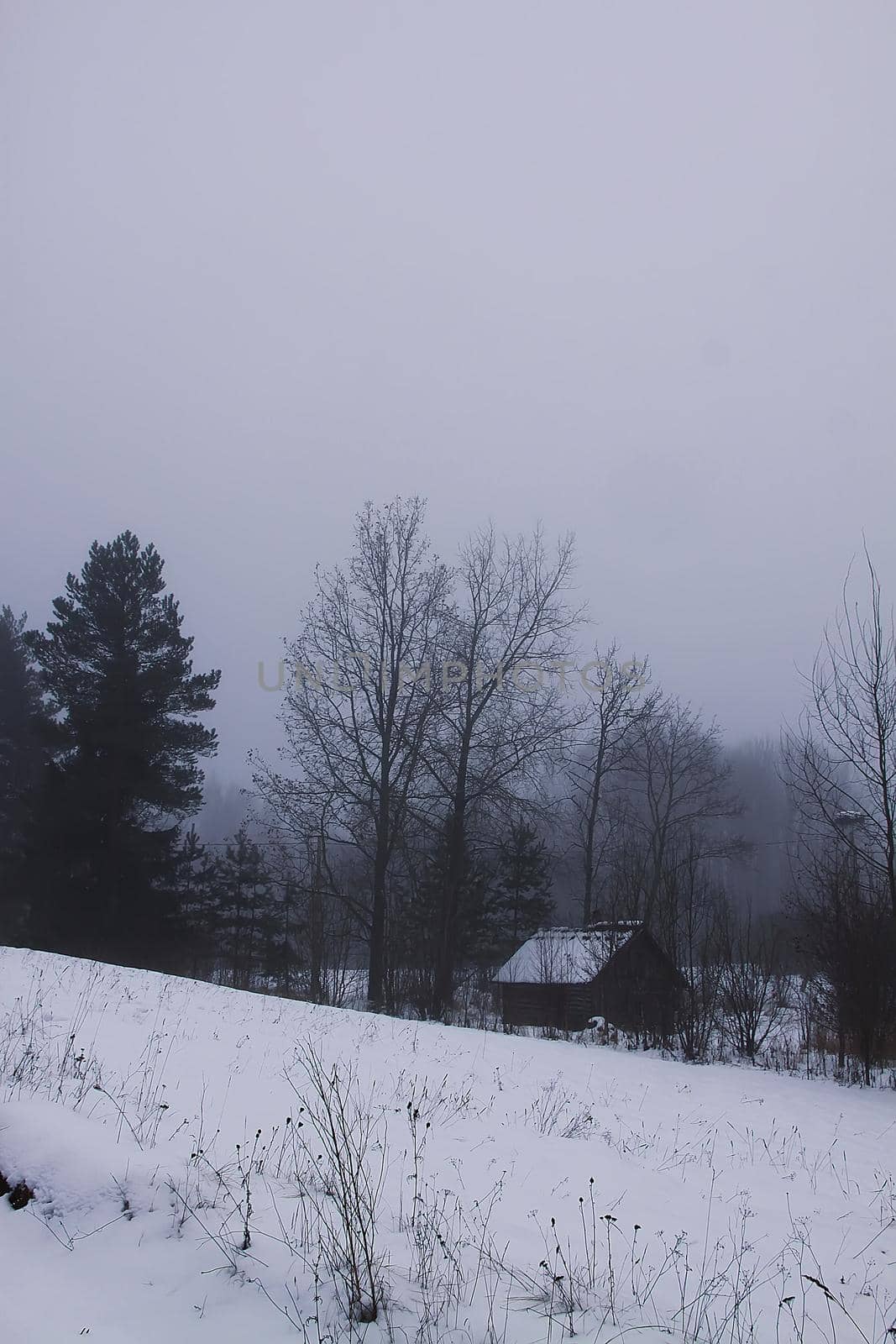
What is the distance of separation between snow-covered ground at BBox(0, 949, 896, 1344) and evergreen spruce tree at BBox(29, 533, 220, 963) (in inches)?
649

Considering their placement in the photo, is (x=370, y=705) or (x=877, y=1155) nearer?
(x=877, y=1155)

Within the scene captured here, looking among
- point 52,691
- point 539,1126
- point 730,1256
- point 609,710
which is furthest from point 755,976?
point 52,691

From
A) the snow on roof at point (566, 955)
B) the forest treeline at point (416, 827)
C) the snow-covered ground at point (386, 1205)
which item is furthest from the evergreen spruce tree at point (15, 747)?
the snow-covered ground at point (386, 1205)

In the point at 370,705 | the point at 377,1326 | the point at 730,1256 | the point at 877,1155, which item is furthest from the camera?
the point at 370,705

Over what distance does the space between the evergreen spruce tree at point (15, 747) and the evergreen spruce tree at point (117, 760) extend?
1.62 metres

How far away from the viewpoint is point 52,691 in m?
27.9

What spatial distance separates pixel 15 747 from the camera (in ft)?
113

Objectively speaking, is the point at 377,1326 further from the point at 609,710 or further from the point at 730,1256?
the point at 609,710

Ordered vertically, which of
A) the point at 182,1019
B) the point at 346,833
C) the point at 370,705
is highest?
the point at 370,705

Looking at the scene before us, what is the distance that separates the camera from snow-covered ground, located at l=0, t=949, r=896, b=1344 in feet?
11.7

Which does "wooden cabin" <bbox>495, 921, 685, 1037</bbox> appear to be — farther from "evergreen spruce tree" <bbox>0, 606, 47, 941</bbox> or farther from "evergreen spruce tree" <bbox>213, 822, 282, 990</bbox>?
"evergreen spruce tree" <bbox>0, 606, 47, 941</bbox>

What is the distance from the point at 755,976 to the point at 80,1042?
12316mm

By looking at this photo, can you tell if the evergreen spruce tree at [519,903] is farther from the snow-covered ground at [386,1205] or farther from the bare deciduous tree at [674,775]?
the snow-covered ground at [386,1205]

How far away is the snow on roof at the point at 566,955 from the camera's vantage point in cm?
1789
